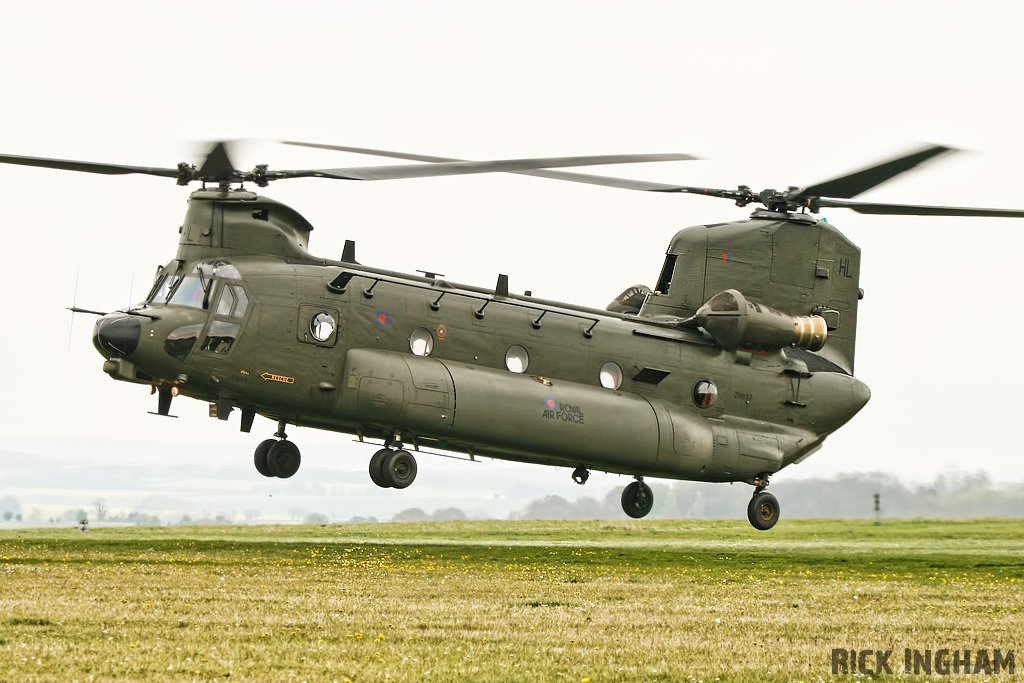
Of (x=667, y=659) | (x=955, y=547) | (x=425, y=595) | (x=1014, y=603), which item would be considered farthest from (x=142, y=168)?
(x=955, y=547)

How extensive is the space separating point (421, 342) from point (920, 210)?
10.3 m

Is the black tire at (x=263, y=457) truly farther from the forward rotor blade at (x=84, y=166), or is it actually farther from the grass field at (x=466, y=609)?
the forward rotor blade at (x=84, y=166)

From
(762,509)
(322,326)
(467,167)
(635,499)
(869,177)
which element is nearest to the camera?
(467,167)

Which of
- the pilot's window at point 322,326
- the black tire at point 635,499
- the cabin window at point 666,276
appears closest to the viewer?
the pilot's window at point 322,326

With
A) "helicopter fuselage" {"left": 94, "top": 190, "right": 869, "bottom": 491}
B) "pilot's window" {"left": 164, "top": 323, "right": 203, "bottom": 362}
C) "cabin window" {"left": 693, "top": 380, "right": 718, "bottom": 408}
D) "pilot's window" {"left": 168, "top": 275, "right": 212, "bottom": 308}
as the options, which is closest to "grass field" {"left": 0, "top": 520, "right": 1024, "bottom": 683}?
"helicopter fuselage" {"left": 94, "top": 190, "right": 869, "bottom": 491}

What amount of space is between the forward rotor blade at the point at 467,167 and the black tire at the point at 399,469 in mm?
4795

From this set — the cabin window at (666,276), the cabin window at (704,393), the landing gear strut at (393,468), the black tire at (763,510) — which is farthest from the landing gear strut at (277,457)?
the black tire at (763,510)

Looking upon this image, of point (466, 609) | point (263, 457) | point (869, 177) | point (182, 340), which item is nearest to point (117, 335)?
point (182, 340)

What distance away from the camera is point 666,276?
25.5 meters

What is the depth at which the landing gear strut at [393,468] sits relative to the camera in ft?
66.9

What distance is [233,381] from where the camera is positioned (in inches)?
760

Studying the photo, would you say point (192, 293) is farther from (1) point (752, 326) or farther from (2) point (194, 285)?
(1) point (752, 326)

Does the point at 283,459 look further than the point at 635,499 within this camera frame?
No

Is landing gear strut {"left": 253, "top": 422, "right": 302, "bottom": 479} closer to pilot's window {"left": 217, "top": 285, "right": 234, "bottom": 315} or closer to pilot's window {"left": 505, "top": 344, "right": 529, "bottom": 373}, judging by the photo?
pilot's window {"left": 217, "top": 285, "right": 234, "bottom": 315}
